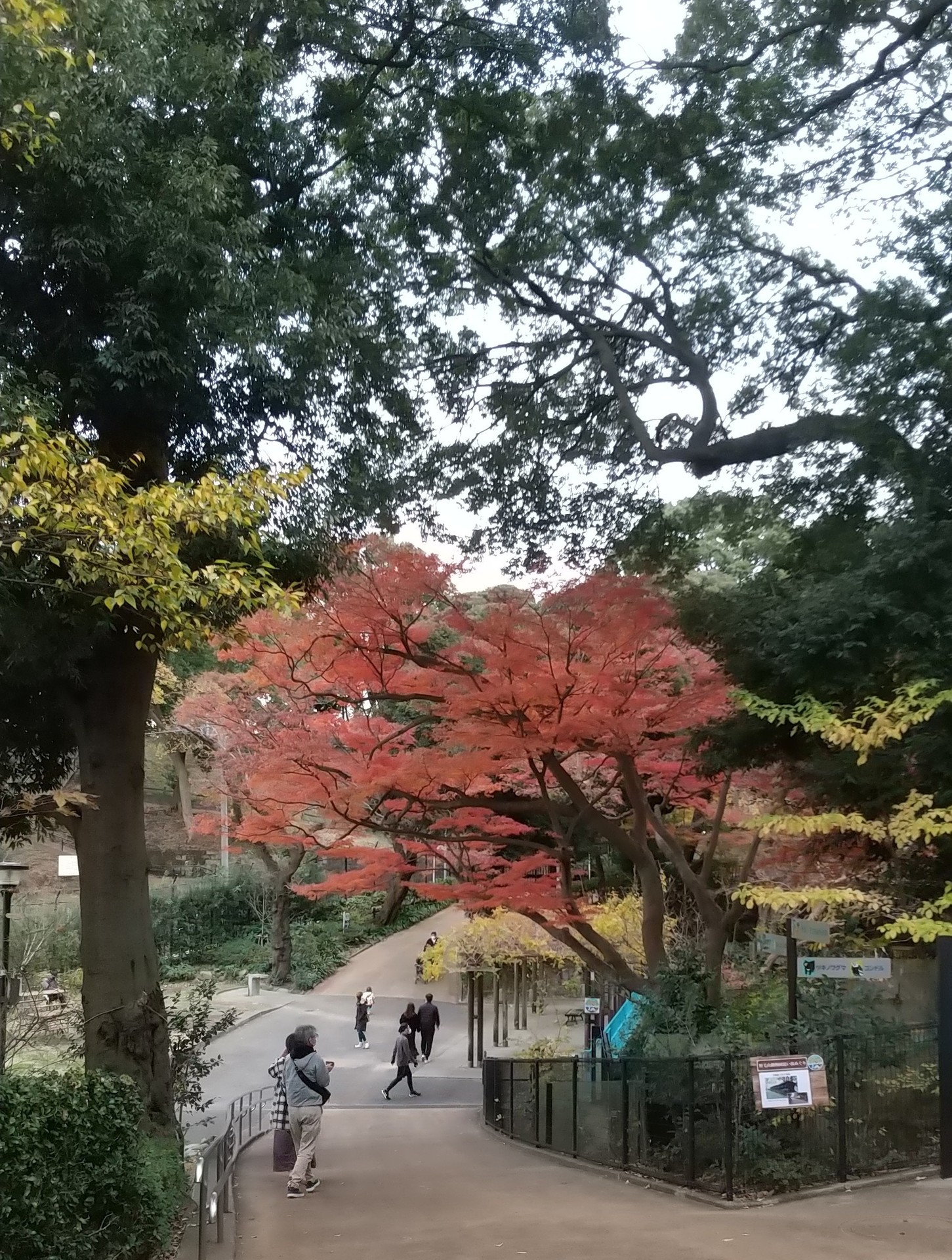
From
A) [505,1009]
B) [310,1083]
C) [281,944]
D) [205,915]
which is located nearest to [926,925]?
[310,1083]

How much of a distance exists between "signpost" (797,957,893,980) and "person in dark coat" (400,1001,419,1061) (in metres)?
11.4

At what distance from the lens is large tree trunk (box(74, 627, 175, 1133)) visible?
7574mm

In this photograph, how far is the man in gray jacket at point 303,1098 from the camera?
840cm

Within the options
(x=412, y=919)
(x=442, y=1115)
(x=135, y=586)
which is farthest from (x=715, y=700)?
(x=412, y=919)

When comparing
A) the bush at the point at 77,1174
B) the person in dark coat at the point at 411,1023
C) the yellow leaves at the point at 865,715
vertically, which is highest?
the yellow leaves at the point at 865,715

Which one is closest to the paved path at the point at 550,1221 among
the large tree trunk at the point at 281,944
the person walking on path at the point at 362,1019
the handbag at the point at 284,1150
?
the handbag at the point at 284,1150

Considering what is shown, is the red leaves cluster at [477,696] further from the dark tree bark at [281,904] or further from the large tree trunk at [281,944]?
the large tree trunk at [281,944]

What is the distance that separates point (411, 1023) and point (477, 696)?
1140cm

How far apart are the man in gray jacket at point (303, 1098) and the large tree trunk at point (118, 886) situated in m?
1.04

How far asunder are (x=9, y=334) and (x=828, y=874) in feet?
32.8

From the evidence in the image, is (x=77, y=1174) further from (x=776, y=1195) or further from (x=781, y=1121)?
(x=781, y=1121)

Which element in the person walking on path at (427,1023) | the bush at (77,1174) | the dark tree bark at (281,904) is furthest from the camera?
the dark tree bark at (281,904)

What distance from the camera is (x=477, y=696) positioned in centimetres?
1023

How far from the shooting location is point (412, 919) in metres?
39.1
